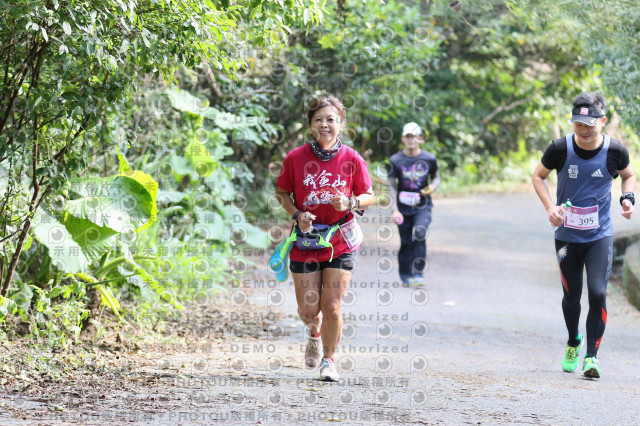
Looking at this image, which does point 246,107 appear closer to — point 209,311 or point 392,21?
point 392,21

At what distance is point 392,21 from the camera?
13.0m

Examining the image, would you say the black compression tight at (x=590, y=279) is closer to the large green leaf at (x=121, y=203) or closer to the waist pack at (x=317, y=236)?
the waist pack at (x=317, y=236)

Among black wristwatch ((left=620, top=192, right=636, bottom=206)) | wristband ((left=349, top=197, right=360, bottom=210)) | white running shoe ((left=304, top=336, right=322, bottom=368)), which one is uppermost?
black wristwatch ((left=620, top=192, right=636, bottom=206))

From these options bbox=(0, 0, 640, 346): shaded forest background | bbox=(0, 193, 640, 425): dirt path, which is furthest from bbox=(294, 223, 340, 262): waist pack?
bbox=(0, 0, 640, 346): shaded forest background

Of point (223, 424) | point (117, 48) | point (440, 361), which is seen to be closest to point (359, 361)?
point (440, 361)

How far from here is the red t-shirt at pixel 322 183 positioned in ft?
19.1

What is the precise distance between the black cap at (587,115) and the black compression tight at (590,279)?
0.87m

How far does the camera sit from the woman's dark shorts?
5.84m

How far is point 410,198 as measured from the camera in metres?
10.7

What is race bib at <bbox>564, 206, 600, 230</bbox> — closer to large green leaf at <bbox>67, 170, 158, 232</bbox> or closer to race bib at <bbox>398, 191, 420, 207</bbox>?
large green leaf at <bbox>67, 170, 158, 232</bbox>

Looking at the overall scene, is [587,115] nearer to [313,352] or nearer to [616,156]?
[616,156]

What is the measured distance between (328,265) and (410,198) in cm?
497

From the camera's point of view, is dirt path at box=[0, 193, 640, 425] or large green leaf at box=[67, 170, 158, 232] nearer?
dirt path at box=[0, 193, 640, 425]

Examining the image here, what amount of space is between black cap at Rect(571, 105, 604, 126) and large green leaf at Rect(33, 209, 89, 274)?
3.73 m
